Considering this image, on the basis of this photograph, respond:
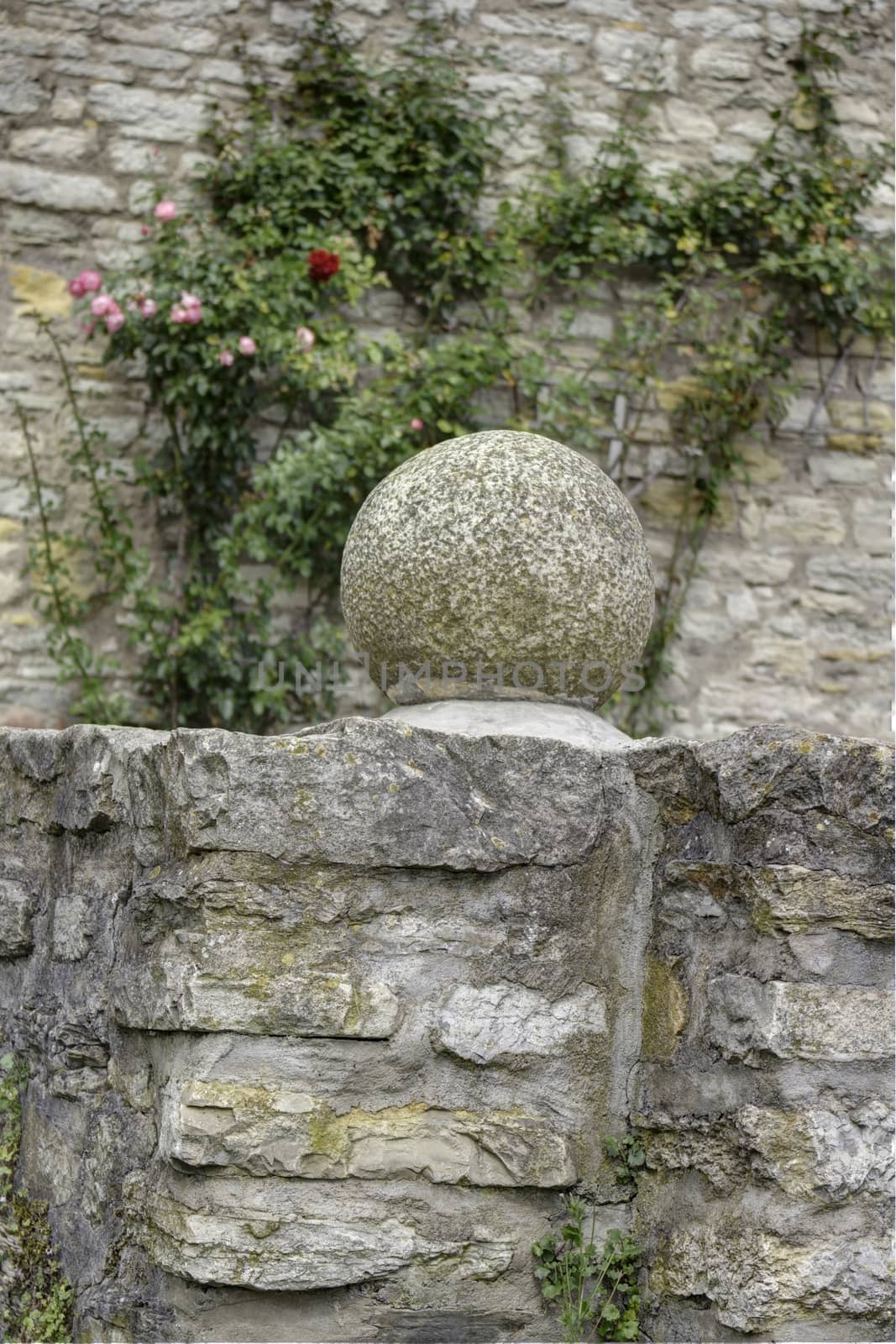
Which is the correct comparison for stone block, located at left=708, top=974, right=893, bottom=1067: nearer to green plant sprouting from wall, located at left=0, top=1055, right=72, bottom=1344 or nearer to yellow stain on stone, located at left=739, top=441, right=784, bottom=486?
green plant sprouting from wall, located at left=0, top=1055, right=72, bottom=1344

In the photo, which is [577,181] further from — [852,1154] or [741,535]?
[852,1154]

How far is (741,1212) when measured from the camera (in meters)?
2.00

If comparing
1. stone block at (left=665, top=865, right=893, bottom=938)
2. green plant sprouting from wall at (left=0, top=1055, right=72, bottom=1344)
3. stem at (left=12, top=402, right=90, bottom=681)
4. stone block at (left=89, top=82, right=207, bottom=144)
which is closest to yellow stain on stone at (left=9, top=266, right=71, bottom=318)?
stem at (left=12, top=402, right=90, bottom=681)

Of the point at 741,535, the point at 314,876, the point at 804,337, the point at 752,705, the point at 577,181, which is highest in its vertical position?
the point at 314,876

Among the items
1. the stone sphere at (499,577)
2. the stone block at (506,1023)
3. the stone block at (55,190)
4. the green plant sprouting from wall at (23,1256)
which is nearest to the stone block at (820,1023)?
the stone block at (506,1023)

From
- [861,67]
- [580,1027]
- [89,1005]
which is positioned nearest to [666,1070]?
[580,1027]

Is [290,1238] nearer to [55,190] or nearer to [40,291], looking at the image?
[40,291]

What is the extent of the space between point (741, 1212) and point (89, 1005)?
1111 millimetres

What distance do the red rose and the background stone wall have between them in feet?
2.19

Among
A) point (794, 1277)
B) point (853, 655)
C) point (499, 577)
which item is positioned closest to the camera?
point (794, 1277)

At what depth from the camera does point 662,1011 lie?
7.20 feet

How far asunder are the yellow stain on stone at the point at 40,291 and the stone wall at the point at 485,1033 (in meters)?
3.69

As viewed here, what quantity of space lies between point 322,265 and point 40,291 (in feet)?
3.67

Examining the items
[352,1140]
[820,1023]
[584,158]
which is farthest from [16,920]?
[584,158]
